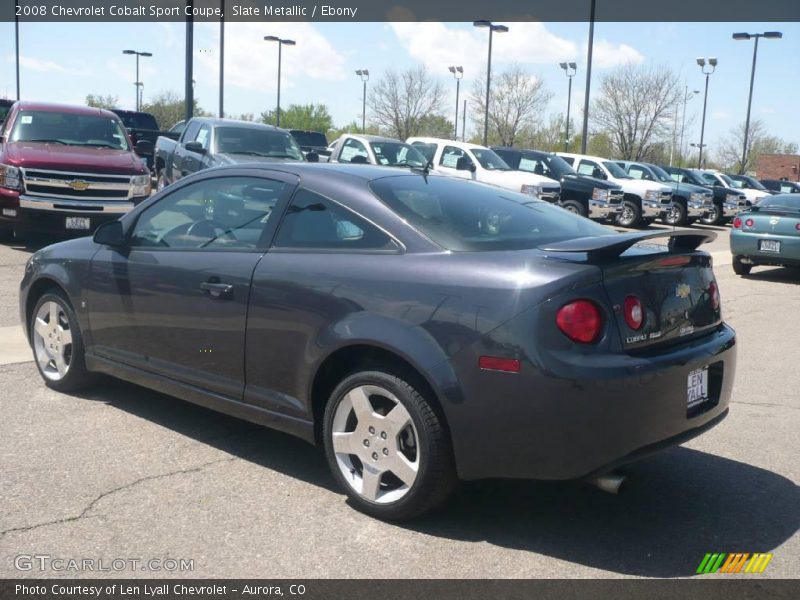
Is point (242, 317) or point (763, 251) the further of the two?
point (763, 251)

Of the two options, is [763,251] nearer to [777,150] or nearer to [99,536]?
[99,536]

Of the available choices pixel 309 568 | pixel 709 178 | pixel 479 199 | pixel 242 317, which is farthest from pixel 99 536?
pixel 709 178

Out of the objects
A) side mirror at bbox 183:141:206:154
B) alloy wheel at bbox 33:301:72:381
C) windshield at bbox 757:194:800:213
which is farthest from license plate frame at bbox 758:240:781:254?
alloy wheel at bbox 33:301:72:381

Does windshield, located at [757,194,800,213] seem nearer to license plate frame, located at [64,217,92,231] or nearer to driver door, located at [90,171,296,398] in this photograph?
license plate frame, located at [64,217,92,231]

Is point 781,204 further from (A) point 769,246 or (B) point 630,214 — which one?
(B) point 630,214

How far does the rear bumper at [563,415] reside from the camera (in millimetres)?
3516

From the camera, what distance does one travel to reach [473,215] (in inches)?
174

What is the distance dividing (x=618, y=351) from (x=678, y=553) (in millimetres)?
905

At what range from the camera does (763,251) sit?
14.1 m

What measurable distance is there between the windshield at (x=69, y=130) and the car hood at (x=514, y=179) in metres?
9.25

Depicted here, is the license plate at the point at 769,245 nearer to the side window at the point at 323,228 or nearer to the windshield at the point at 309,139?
the side window at the point at 323,228

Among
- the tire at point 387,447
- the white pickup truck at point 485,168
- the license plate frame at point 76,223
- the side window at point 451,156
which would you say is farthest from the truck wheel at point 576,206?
the tire at point 387,447

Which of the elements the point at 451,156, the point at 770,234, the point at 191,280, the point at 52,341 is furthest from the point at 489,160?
the point at 191,280

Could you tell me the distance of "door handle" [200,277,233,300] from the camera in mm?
4539
